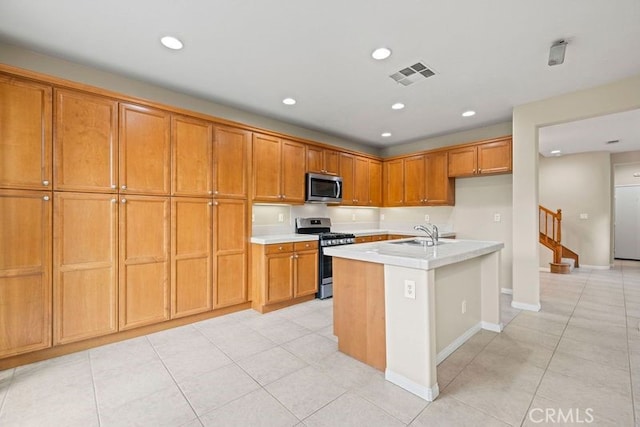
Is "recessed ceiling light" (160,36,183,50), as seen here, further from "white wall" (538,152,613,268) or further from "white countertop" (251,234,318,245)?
"white wall" (538,152,613,268)

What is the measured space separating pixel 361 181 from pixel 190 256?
3.23 m

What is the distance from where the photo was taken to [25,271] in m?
2.31

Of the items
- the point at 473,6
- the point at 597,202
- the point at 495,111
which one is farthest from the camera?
the point at 597,202

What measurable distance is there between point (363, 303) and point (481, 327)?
5.24 feet

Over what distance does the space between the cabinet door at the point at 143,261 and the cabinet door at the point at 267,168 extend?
3.83 feet

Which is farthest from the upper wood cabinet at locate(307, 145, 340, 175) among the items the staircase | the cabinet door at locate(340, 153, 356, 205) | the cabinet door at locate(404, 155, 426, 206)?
the staircase

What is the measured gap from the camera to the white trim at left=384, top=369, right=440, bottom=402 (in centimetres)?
188

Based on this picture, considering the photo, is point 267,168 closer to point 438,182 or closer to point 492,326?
point 438,182

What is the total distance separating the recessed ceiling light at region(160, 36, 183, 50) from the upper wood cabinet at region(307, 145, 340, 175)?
89.8 inches

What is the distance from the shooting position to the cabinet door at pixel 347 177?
495 cm

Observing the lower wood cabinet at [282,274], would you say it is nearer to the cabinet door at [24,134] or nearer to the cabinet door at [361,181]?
the cabinet door at [361,181]

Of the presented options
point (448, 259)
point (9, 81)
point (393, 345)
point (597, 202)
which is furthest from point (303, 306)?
point (597, 202)

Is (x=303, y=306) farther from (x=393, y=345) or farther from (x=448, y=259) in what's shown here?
(x=448, y=259)

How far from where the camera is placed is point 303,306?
3889 millimetres
